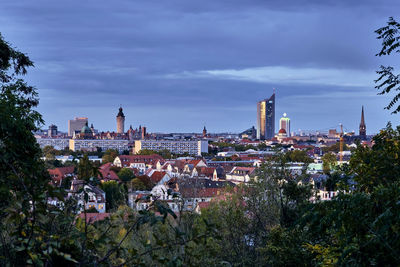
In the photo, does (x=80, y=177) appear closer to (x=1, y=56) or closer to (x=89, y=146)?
(x=1, y=56)

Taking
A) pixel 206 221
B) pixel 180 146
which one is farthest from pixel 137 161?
pixel 206 221

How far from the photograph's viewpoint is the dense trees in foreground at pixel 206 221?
10.2 ft

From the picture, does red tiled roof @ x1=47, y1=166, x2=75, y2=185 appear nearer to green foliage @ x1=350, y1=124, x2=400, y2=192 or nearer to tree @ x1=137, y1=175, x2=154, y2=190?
green foliage @ x1=350, y1=124, x2=400, y2=192

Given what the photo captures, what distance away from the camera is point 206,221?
296cm

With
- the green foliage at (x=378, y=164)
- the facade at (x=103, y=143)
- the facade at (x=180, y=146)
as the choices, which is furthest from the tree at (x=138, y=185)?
the facade at (x=103, y=143)

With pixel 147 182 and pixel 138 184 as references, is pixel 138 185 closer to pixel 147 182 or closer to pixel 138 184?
pixel 138 184

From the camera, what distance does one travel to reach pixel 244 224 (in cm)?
1256

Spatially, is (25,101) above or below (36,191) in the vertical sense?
above

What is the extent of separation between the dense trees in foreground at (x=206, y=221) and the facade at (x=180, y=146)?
422ft

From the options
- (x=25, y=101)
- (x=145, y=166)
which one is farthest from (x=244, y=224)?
(x=145, y=166)

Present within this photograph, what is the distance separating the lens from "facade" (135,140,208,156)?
5664 inches

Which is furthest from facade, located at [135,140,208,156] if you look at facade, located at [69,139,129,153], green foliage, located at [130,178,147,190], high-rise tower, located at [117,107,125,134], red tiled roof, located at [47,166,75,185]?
red tiled roof, located at [47,166,75,185]

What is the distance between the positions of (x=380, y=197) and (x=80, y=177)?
2580 millimetres

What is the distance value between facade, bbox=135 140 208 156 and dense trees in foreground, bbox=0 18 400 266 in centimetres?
12871
